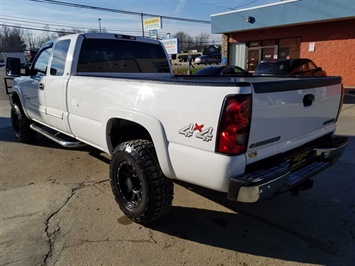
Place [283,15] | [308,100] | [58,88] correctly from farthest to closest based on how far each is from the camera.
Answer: [283,15]
[58,88]
[308,100]

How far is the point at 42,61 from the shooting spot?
17.2 feet

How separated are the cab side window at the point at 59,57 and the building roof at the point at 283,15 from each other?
563 inches

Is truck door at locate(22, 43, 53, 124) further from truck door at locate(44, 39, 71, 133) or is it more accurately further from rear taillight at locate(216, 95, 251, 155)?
rear taillight at locate(216, 95, 251, 155)

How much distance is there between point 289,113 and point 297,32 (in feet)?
55.5

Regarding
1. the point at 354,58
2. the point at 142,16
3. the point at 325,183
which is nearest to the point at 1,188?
the point at 325,183

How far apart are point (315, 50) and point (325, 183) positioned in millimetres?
14975

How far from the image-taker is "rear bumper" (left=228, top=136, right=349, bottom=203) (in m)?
2.32

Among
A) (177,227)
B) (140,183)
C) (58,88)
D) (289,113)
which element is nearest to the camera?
(289,113)

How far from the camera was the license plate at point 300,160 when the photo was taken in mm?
2866

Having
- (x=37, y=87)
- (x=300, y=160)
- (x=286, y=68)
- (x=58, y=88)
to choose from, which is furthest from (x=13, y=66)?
(x=286, y=68)

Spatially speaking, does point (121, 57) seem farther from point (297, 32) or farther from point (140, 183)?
point (297, 32)

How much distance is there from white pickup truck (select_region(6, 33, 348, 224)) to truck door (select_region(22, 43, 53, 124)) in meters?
0.57

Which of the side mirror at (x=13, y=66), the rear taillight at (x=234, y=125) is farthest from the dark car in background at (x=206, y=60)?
the rear taillight at (x=234, y=125)

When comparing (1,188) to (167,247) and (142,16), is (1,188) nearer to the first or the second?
(167,247)
